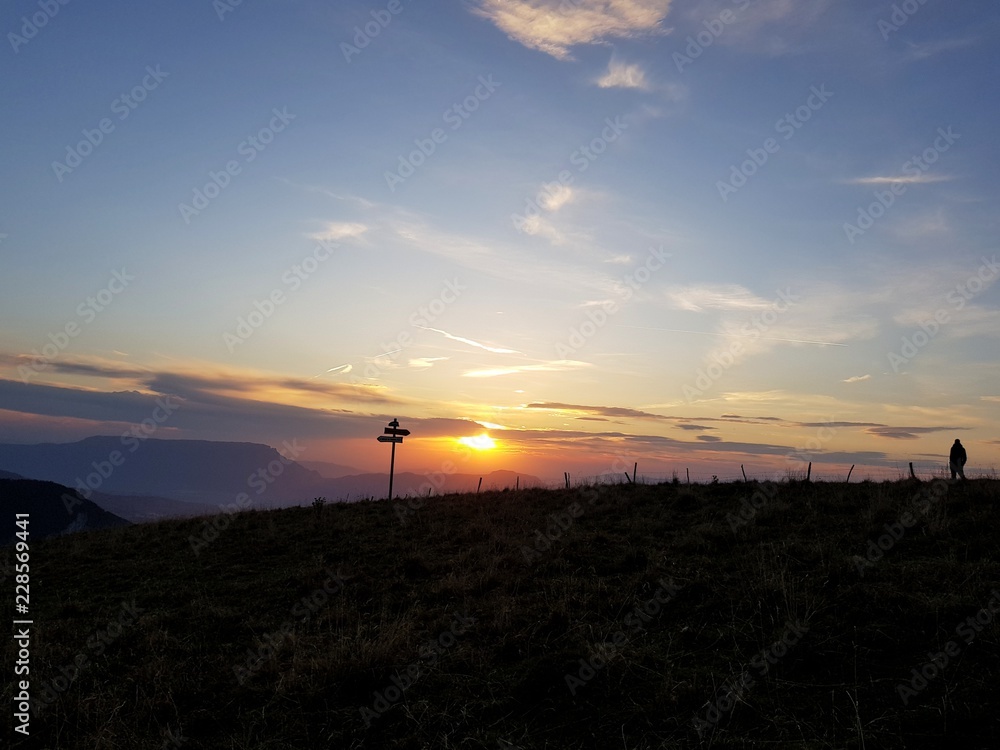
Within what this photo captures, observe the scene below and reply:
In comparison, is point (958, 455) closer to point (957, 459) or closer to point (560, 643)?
point (957, 459)

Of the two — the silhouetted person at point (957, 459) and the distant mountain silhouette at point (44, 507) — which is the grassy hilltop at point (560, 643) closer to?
the silhouetted person at point (957, 459)

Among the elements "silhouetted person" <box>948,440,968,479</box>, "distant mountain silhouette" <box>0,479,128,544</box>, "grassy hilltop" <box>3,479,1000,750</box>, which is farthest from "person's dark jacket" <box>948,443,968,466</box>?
"distant mountain silhouette" <box>0,479,128,544</box>

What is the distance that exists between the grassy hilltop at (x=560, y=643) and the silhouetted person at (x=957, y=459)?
23.9ft

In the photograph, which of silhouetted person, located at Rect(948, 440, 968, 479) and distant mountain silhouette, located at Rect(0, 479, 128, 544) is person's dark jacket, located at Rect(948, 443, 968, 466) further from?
distant mountain silhouette, located at Rect(0, 479, 128, 544)

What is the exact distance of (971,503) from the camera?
52.1ft

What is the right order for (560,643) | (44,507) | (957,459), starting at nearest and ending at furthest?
(560,643)
(957,459)
(44,507)

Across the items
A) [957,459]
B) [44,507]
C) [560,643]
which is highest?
[957,459]

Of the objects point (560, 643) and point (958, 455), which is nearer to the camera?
point (560, 643)

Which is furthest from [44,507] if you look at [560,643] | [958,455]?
[958,455]

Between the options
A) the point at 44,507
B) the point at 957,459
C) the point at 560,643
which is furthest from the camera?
the point at 44,507

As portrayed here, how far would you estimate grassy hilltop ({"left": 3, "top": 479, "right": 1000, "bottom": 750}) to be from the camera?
6.09 m

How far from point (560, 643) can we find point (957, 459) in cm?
2098

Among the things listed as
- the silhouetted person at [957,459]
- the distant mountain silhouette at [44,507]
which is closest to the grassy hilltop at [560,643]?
the silhouetted person at [957,459]

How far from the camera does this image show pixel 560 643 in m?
8.14
